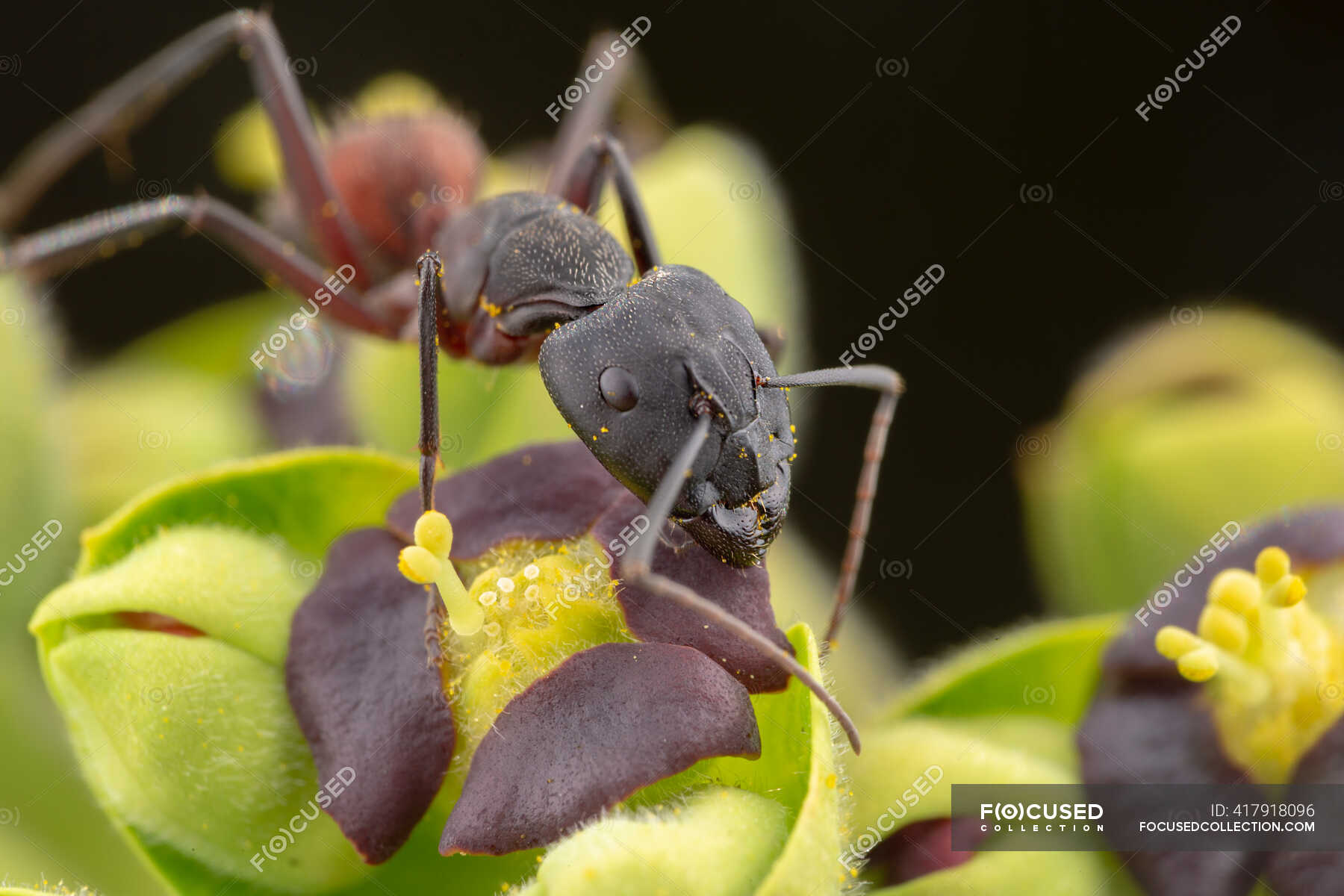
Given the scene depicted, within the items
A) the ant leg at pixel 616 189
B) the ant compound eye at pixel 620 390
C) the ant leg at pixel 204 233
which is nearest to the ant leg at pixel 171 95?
the ant leg at pixel 204 233

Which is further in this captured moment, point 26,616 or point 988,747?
point 26,616

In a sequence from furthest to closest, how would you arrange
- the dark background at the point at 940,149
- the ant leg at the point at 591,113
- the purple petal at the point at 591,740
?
the dark background at the point at 940,149 → the ant leg at the point at 591,113 → the purple petal at the point at 591,740

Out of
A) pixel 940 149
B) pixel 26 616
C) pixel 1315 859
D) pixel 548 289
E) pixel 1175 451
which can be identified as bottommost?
pixel 1315 859

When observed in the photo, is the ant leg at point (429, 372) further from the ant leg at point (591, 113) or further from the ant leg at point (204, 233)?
the ant leg at point (591, 113)

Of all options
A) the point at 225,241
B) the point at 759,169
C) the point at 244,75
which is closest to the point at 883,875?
the point at 759,169

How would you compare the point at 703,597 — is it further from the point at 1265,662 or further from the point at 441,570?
the point at 1265,662

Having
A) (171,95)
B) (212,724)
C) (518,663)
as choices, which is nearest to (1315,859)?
(518,663)

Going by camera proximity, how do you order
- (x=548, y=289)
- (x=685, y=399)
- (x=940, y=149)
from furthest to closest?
(x=940, y=149), (x=548, y=289), (x=685, y=399)
